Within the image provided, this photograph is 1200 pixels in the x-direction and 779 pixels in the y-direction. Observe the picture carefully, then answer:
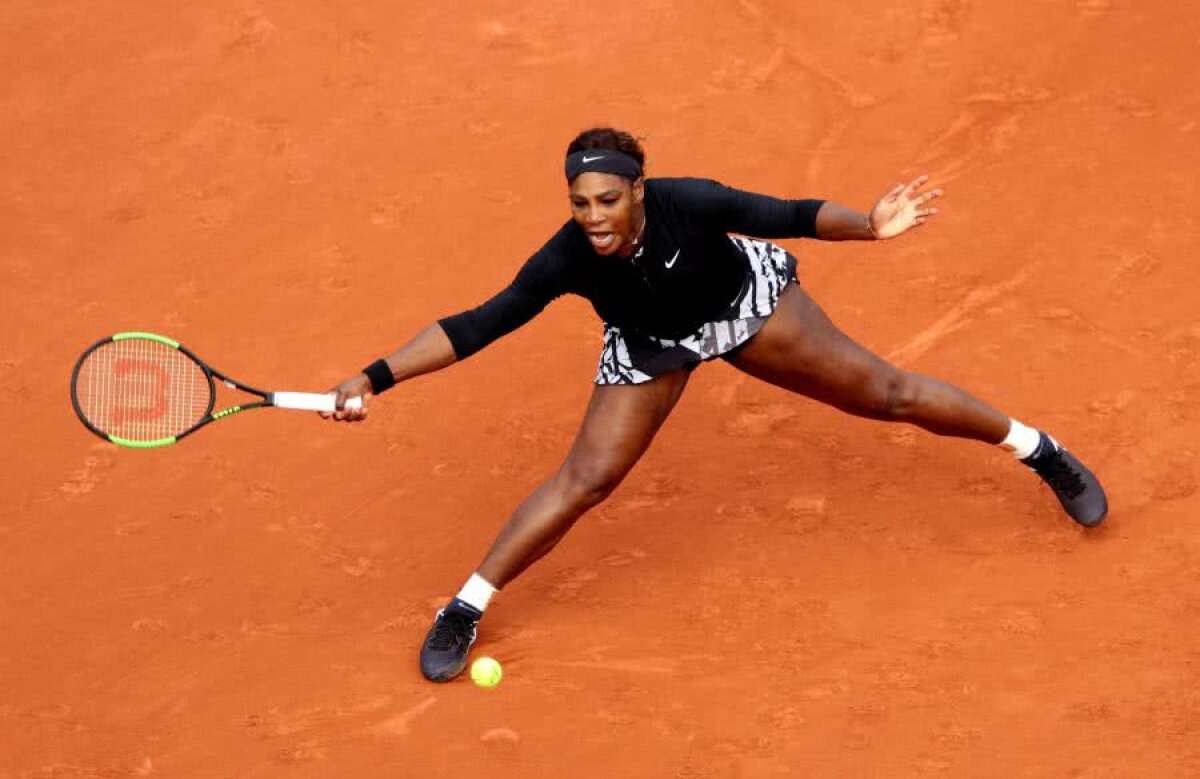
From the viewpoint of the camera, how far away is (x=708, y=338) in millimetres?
6473

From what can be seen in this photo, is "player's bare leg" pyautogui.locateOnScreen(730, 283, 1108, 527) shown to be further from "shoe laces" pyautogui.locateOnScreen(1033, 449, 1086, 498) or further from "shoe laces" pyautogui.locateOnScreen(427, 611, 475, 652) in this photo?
"shoe laces" pyautogui.locateOnScreen(427, 611, 475, 652)

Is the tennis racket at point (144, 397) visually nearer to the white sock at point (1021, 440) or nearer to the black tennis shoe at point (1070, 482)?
the white sock at point (1021, 440)

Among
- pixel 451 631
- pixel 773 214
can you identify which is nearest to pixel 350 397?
pixel 451 631

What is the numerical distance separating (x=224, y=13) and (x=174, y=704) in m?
5.25

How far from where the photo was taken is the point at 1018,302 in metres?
8.55

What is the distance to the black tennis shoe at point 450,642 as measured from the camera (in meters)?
6.69

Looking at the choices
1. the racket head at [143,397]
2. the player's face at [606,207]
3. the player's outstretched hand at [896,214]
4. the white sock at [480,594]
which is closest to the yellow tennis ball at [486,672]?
the white sock at [480,594]

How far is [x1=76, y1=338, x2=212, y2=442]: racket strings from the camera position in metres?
6.80

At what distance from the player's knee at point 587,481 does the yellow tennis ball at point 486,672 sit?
60 centimetres

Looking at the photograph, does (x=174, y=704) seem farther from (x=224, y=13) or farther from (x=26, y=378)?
(x=224, y=13)

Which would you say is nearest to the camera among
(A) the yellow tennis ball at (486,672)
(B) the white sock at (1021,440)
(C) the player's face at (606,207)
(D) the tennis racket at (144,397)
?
(C) the player's face at (606,207)

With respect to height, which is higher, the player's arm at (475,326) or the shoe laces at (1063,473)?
the player's arm at (475,326)

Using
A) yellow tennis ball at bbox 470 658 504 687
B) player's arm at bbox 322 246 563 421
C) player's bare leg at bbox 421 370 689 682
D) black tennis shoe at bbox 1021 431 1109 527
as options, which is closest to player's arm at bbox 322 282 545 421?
player's arm at bbox 322 246 563 421

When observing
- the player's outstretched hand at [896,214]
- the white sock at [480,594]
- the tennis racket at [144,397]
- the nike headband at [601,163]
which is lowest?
the white sock at [480,594]
